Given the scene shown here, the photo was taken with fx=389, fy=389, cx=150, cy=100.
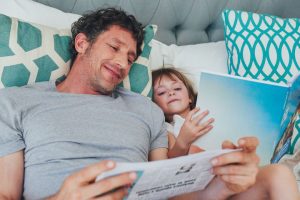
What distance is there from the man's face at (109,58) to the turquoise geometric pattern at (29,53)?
99 millimetres

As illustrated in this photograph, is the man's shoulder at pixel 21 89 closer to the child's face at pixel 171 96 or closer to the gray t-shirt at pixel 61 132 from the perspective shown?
→ the gray t-shirt at pixel 61 132

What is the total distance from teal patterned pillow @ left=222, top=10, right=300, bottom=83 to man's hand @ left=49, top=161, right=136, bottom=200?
35.2 inches

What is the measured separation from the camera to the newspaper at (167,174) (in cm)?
66

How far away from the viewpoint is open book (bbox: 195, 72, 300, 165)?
3.46ft

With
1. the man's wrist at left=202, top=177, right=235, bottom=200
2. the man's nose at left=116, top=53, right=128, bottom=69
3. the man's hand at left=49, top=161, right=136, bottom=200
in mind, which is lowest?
the man's wrist at left=202, top=177, right=235, bottom=200

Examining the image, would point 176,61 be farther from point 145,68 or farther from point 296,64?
point 296,64

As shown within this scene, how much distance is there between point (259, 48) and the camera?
4.76ft

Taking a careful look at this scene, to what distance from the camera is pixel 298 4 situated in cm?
180

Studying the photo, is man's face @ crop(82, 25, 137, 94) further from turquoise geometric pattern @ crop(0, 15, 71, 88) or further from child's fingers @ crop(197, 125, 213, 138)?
child's fingers @ crop(197, 125, 213, 138)

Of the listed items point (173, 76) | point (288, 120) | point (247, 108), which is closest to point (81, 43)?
point (173, 76)

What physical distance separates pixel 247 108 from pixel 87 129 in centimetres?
45

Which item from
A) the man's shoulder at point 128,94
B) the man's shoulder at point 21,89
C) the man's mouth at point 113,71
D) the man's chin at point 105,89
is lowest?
the man's shoulder at point 21,89

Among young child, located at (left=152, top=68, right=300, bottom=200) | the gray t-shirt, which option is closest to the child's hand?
young child, located at (left=152, top=68, right=300, bottom=200)

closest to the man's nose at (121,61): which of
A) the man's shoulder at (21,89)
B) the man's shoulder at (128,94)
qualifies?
the man's shoulder at (128,94)
